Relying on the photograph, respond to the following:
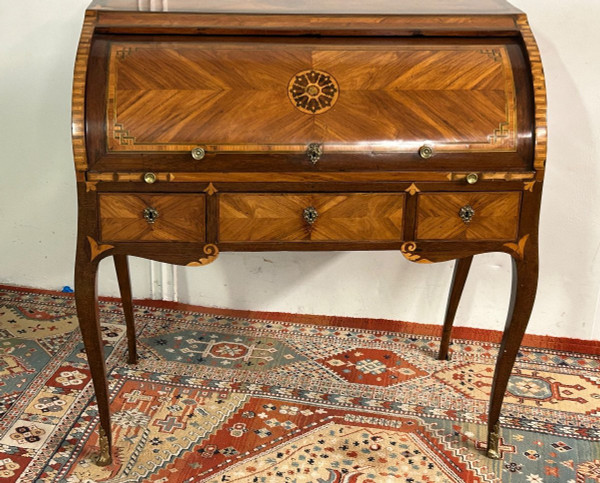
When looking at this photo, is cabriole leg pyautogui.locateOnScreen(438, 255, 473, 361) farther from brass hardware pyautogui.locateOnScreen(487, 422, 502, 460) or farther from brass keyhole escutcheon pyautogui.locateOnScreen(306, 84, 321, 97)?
brass keyhole escutcheon pyautogui.locateOnScreen(306, 84, 321, 97)

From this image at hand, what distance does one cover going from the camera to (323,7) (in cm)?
253

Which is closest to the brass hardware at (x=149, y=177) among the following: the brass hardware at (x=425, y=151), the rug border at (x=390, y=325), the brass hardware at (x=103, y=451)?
the brass hardware at (x=425, y=151)

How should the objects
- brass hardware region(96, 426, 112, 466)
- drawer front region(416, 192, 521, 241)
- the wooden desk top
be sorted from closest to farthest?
drawer front region(416, 192, 521, 241) < the wooden desk top < brass hardware region(96, 426, 112, 466)

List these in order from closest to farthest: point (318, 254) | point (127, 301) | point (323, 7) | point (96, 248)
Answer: point (96, 248), point (323, 7), point (127, 301), point (318, 254)

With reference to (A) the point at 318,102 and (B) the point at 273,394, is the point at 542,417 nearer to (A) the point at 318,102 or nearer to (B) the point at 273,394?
(B) the point at 273,394

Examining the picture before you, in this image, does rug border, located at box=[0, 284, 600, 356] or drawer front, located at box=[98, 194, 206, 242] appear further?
rug border, located at box=[0, 284, 600, 356]

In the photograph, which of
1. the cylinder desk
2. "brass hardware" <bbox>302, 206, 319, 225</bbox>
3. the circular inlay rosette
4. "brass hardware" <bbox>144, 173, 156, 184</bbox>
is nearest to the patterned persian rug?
the cylinder desk

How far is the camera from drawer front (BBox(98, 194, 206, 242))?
2260mm

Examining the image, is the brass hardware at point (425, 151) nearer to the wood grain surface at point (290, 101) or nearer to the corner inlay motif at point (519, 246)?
the wood grain surface at point (290, 101)

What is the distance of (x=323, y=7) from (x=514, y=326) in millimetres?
1134

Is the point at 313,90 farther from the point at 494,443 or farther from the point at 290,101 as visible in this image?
the point at 494,443

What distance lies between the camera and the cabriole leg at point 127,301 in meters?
2.93

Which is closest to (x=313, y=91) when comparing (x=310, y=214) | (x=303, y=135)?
(x=303, y=135)

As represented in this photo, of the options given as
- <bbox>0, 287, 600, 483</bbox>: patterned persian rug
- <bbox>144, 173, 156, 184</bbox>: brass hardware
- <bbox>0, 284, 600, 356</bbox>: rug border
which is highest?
<bbox>144, 173, 156, 184</bbox>: brass hardware
